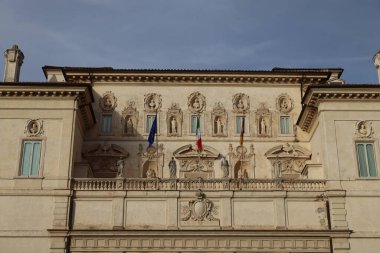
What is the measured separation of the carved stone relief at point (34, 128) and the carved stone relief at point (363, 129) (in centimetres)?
1831

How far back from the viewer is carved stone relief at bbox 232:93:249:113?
39719 mm

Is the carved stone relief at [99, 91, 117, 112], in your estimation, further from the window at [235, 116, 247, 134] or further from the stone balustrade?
the window at [235, 116, 247, 134]

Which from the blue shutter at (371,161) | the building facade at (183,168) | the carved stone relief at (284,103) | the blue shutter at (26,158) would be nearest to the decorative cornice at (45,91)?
the building facade at (183,168)

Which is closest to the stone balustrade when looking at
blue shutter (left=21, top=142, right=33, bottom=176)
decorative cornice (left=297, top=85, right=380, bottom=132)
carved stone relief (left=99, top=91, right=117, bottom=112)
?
blue shutter (left=21, top=142, right=33, bottom=176)

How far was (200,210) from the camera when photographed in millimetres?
32844

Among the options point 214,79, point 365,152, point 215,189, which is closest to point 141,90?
point 214,79

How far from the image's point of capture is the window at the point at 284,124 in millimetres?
39156

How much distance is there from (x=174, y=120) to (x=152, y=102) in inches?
77.9

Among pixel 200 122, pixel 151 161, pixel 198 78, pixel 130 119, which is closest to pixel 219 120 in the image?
pixel 200 122

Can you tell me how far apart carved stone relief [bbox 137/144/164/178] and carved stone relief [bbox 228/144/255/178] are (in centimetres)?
449

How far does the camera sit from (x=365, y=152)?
112 ft

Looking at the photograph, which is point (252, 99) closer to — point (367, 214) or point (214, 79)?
point (214, 79)

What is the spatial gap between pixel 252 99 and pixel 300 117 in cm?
380

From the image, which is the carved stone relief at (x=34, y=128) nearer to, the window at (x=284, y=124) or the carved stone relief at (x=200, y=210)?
the carved stone relief at (x=200, y=210)
